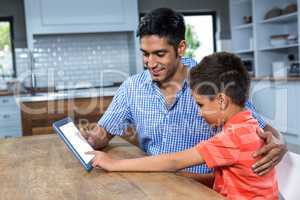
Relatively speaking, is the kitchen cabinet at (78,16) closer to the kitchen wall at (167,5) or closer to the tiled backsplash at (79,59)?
the tiled backsplash at (79,59)

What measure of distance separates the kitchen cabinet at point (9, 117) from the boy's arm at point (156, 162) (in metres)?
3.69

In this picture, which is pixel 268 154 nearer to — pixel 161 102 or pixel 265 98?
pixel 161 102

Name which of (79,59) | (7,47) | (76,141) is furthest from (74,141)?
(7,47)

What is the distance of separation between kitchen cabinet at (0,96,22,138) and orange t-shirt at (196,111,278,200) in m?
3.93

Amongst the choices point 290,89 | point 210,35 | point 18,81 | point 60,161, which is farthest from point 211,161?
point 210,35

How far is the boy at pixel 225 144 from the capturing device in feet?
3.61

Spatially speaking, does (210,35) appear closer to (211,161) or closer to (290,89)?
(290,89)

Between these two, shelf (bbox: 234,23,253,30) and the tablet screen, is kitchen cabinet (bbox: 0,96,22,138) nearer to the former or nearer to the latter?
shelf (bbox: 234,23,253,30)

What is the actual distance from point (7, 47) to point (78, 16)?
1.21 metres

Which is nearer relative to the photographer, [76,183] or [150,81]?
[76,183]

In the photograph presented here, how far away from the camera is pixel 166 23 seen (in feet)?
5.08

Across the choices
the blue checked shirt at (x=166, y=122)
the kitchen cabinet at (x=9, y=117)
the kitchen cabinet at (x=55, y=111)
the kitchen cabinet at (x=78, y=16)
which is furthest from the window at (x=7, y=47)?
the blue checked shirt at (x=166, y=122)

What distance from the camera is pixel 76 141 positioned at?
136cm

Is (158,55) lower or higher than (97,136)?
higher
